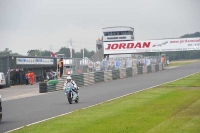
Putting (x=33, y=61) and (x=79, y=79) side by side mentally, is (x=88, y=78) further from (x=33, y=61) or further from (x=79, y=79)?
(x=33, y=61)

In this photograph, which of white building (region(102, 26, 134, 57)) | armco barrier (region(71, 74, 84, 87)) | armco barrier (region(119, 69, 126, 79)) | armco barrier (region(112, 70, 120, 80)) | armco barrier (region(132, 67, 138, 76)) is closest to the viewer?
armco barrier (region(71, 74, 84, 87))

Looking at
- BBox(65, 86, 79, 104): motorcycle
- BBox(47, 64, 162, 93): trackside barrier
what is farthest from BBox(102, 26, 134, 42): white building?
BBox(65, 86, 79, 104): motorcycle

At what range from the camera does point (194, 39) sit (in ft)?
230

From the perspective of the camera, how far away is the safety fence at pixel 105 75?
122ft

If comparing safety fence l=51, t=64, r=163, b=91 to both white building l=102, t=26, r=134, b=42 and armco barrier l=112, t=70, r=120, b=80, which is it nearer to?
armco barrier l=112, t=70, r=120, b=80

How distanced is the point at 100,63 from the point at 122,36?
200 ft

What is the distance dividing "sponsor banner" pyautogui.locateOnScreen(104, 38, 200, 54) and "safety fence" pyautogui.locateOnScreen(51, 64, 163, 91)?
35.4 feet

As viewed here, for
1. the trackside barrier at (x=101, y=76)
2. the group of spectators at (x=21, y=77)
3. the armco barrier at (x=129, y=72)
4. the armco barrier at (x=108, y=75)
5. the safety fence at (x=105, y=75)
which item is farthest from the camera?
the armco barrier at (x=129, y=72)

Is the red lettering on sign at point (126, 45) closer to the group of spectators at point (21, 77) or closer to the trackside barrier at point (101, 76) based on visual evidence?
the trackside barrier at point (101, 76)

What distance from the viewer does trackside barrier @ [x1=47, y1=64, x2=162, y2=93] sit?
35625 millimetres

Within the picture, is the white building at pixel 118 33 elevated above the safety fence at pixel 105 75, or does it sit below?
above

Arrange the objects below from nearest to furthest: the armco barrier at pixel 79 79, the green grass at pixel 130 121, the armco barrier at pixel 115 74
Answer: the green grass at pixel 130 121 → the armco barrier at pixel 79 79 → the armco barrier at pixel 115 74

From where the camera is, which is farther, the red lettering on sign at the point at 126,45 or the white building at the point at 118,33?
the white building at the point at 118,33

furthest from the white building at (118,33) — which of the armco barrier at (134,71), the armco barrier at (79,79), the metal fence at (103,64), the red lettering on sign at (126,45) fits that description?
the armco barrier at (79,79)
